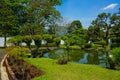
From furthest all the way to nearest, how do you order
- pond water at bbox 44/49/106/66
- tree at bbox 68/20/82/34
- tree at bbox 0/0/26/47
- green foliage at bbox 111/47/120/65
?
tree at bbox 68/20/82/34, tree at bbox 0/0/26/47, pond water at bbox 44/49/106/66, green foliage at bbox 111/47/120/65

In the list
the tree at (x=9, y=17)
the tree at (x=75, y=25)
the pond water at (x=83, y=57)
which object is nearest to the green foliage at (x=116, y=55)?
the pond water at (x=83, y=57)

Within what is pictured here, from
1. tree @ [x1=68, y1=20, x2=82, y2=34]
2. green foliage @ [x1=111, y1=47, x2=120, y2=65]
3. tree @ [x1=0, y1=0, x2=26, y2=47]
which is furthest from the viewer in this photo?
tree @ [x1=68, y1=20, x2=82, y2=34]

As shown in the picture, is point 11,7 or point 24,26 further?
point 24,26

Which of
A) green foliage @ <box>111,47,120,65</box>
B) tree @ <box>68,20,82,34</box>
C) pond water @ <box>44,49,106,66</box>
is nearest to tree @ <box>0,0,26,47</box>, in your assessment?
pond water @ <box>44,49,106,66</box>

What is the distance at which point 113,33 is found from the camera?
35188 millimetres

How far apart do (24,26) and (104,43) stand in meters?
11.9

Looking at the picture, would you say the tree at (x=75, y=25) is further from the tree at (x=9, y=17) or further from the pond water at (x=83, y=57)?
the pond water at (x=83, y=57)

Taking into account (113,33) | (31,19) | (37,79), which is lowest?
(37,79)

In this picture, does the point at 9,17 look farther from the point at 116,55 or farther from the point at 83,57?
the point at 116,55

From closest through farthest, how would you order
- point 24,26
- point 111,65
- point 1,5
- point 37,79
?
1. point 37,79
2. point 111,65
3. point 1,5
4. point 24,26

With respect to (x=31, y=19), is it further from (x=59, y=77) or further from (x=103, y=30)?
(x=59, y=77)

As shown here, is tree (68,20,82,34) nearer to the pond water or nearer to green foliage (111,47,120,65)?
the pond water

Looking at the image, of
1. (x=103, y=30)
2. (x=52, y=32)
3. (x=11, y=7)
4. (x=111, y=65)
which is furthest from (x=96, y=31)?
(x=111, y=65)

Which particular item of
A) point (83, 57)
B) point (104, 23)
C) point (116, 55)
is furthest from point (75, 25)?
point (116, 55)
